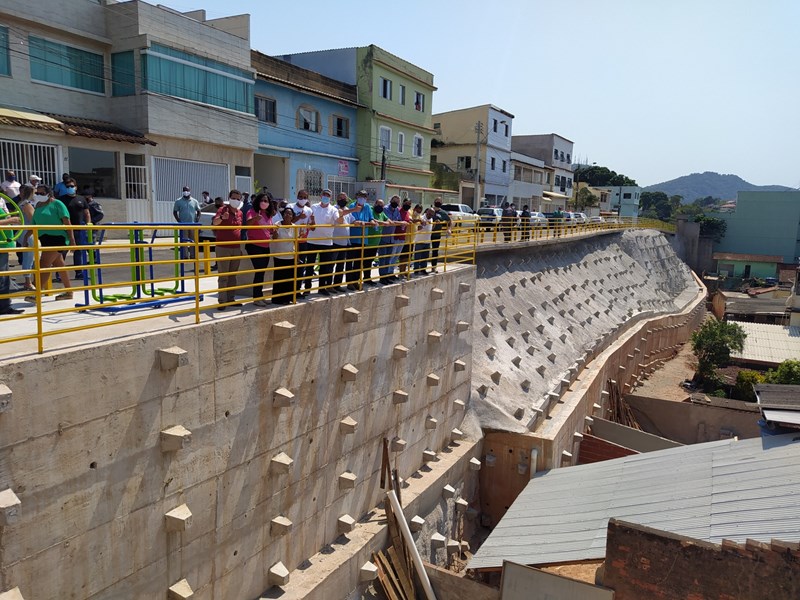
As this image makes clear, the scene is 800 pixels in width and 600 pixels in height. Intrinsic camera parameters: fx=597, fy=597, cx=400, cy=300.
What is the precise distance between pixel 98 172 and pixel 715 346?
26.8 metres

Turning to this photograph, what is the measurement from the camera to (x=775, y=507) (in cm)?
866

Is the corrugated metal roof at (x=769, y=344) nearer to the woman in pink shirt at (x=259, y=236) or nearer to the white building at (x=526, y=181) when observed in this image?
the white building at (x=526, y=181)

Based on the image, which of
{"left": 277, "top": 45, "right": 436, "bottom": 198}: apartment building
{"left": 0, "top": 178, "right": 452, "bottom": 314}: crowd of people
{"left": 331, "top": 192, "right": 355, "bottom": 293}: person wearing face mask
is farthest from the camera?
{"left": 277, "top": 45, "right": 436, "bottom": 198}: apartment building

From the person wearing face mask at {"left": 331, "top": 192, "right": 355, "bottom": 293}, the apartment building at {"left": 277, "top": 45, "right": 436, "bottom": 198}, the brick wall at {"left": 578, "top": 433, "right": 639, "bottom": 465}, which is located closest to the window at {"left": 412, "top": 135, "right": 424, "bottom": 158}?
the apartment building at {"left": 277, "top": 45, "right": 436, "bottom": 198}

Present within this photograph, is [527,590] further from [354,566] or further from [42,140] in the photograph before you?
[42,140]

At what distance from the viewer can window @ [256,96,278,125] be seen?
87.7 feet

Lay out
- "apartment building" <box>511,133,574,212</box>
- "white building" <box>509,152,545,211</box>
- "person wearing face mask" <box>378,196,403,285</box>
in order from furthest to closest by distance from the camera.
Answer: "apartment building" <box>511,133,574,212</box>, "white building" <box>509,152,545,211</box>, "person wearing face mask" <box>378,196,403,285</box>

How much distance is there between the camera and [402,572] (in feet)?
32.5

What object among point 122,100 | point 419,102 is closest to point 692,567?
point 122,100

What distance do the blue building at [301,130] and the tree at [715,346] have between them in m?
19.7

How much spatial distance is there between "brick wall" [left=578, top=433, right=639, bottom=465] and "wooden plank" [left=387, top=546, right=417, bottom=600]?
300 inches

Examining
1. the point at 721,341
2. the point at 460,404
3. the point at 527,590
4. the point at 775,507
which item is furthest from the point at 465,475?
the point at 721,341

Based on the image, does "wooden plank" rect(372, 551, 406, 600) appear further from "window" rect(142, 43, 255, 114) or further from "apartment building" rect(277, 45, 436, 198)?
"apartment building" rect(277, 45, 436, 198)

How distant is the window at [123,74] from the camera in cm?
2083
